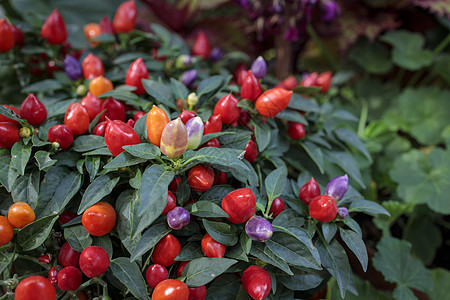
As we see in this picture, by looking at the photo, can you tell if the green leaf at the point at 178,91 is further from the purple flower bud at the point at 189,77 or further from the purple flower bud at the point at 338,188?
the purple flower bud at the point at 338,188

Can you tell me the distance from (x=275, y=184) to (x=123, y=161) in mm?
202

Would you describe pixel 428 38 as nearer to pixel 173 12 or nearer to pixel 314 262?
pixel 173 12

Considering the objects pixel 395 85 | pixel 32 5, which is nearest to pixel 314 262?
pixel 395 85

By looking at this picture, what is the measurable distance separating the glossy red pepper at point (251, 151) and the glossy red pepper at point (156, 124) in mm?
136

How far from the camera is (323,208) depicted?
0.46 m

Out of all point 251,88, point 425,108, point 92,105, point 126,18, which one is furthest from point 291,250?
point 425,108

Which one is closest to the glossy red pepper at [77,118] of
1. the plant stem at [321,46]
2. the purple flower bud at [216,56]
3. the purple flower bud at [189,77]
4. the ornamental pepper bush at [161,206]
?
the ornamental pepper bush at [161,206]

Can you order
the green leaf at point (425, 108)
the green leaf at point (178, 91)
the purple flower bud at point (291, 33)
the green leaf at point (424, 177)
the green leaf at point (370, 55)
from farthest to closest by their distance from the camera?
the green leaf at point (370, 55) < the green leaf at point (425, 108) < the purple flower bud at point (291, 33) < the green leaf at point (424, 177) < the green leaf at point (178, 91)

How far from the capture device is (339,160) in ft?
2.09

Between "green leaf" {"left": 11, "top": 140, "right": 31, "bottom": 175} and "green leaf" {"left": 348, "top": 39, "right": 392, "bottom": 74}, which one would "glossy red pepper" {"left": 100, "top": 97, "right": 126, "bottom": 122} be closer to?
"green leaf" {"left": 11, "top": 140, "right": 31, "bottom": 175}

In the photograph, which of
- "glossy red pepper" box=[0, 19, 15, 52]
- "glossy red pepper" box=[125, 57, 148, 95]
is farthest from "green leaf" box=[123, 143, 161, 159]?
"glossy red pepper" box=[0, 19, 15, 52]

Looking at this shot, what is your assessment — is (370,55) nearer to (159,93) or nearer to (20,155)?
(159,93)

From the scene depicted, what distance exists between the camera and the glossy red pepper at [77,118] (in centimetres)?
49

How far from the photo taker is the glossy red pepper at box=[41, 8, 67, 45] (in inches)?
27.5
